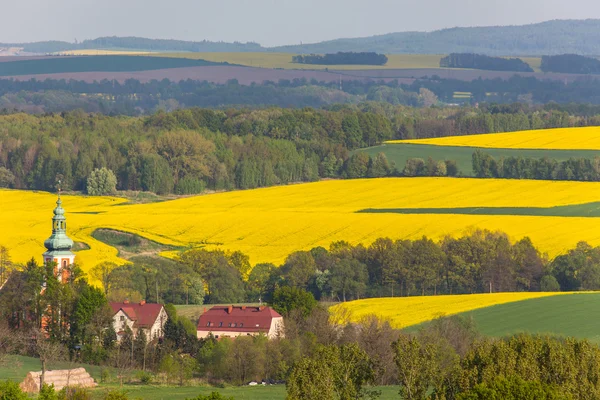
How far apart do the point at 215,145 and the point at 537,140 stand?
2666cm

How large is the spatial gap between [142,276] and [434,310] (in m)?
18.1

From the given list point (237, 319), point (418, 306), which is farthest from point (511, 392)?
point (237, 319)

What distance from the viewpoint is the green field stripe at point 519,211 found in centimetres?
10119

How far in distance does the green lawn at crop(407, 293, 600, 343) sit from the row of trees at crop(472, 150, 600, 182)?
45917mm

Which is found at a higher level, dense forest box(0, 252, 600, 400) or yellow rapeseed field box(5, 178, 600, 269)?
dense forest box(0, 252, 600, 400)

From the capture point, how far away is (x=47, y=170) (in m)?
134

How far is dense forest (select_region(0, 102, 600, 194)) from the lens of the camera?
440 feet

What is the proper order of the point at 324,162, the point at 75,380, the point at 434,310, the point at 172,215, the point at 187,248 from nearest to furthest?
the point at 75,380 → the point at 434,310 → the point at 187,248 → the point at 172,215 → the point at 324,162

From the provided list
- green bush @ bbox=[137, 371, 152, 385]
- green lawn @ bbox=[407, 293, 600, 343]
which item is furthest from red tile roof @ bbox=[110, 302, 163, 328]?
green lawn @ bbox=[407, 293, 600, 343]

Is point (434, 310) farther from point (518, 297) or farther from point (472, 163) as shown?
point (472, 163)

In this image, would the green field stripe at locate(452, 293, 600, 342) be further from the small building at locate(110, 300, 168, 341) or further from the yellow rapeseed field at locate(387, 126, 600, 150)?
the yellow rapeseed field at locate(387, 126, 600, 150)

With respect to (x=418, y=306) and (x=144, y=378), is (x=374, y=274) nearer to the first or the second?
(x=418, y=306)

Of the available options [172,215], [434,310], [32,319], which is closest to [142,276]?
[32,319]

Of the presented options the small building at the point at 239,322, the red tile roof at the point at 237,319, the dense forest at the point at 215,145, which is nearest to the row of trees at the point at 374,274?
the red tile roof at the point at 237,319
